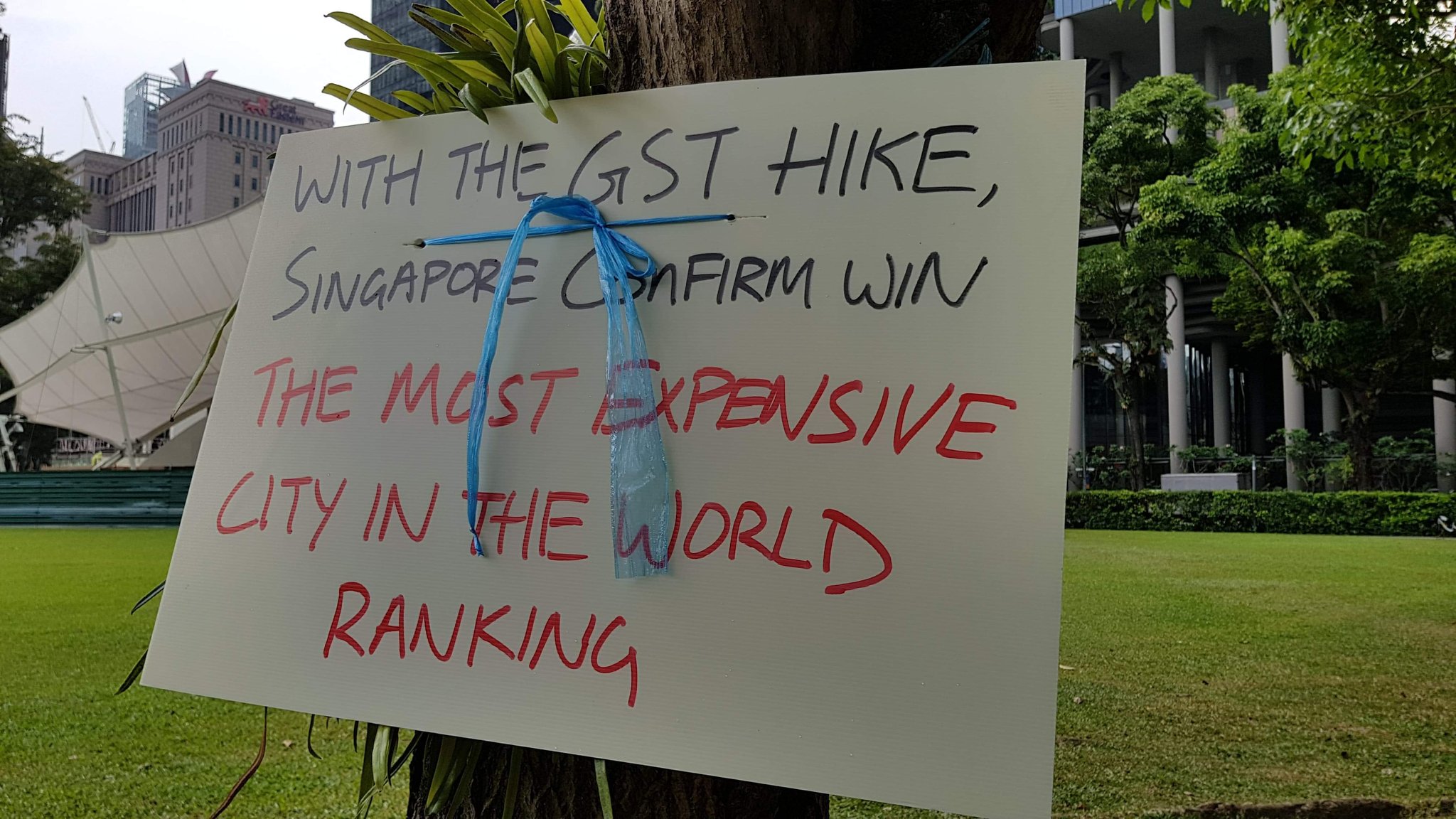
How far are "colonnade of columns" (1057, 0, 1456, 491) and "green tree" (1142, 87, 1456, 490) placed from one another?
135 centimetres

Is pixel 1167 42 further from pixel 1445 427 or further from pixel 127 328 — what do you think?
pixel 127 328

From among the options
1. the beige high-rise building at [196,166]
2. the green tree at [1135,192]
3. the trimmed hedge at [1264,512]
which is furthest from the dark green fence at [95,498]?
the beige high-rise building at [196,166]

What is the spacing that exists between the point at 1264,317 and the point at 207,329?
23.9 meters

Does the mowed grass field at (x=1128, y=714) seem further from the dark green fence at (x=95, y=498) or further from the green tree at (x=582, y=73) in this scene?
the dark green fence at (x=95, y=498)

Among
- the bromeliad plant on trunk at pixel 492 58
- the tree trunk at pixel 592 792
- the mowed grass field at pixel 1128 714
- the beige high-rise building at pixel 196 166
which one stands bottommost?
the mowed grass field at pixel 1128 714

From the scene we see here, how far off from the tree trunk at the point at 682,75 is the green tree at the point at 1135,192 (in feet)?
51.0

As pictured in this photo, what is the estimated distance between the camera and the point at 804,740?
0.85 metres

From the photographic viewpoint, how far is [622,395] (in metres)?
0.96

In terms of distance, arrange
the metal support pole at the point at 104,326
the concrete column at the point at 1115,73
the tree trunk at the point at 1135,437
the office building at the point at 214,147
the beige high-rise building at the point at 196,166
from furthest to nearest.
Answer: the beige high-rise building at the point at 196,166
the office building at the point at 214,147
the concrete column at the point at 1115,73
the metal support pole at the point at 104,326
the tree trunk at the point at 1135,437

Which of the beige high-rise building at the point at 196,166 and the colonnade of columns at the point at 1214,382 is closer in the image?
the colonnade of columns at the point at 1214,382

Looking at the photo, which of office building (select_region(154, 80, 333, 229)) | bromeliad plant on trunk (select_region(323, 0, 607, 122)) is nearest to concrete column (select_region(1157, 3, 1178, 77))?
bromeliad plant on trunk (select_region(323, 0, 607, 122))

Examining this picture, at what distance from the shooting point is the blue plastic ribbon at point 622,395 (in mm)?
928

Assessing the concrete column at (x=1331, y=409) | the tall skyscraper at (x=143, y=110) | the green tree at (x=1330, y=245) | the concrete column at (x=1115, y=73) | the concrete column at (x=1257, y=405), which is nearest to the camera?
the green tree at (x=1330, y=245)

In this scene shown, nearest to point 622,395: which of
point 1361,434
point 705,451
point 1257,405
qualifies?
point 705,451
